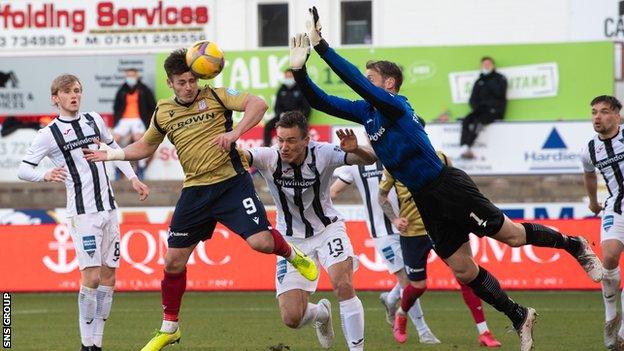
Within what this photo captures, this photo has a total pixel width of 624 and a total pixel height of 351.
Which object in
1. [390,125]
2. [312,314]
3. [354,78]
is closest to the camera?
[354,78]

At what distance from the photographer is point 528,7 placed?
3023 centimetres

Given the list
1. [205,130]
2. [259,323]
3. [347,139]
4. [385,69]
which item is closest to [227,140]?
[205,130]

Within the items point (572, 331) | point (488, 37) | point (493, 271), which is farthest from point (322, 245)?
point (488, 37)

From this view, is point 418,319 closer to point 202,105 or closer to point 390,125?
point 390,125

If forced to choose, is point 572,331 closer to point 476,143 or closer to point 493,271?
point 493,271

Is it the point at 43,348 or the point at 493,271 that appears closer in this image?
the point at 43,348

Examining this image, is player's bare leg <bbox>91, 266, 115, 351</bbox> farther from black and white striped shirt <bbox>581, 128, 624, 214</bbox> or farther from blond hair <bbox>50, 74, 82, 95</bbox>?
black and white striped shirt <bbox>581, 128, 624, 214</bbox>

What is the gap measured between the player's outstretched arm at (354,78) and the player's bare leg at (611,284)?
3119 millimetres

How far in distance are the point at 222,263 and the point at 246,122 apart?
9581 millimetres

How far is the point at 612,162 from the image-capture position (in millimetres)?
12859

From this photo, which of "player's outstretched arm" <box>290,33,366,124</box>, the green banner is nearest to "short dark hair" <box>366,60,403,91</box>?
"player's outstretched arm" <box>290,33,366,124</box>

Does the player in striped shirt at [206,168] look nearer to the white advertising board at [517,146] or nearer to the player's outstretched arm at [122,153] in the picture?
the player's outstretched arm at [122,153]

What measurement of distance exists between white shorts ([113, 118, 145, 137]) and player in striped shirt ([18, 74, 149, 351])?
16.1 meters

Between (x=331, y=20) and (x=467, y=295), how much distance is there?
1829cm
